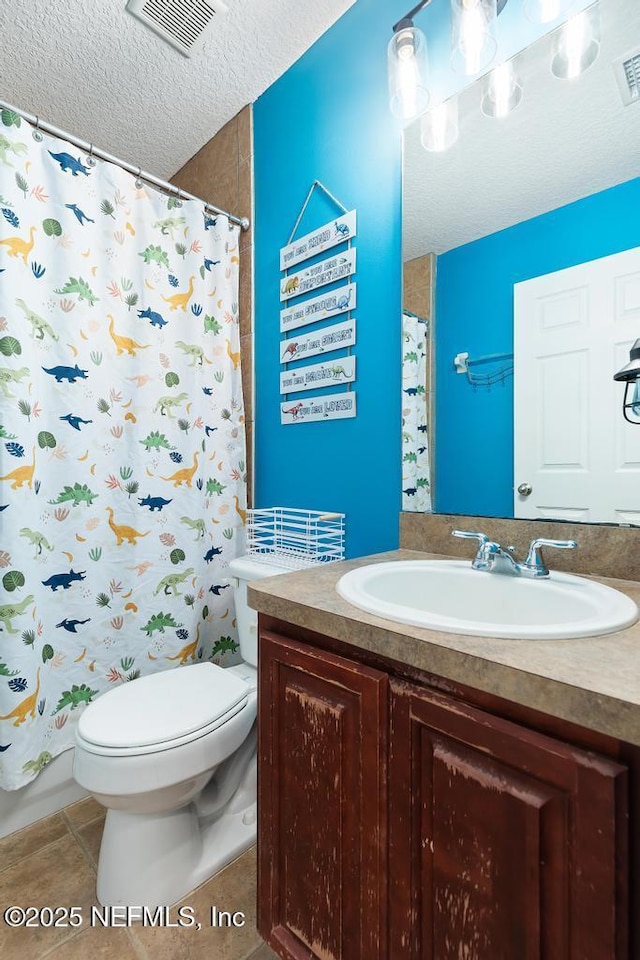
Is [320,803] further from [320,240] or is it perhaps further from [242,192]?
[242,192]

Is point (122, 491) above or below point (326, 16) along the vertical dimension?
below

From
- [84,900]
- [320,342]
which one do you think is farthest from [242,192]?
[84,900]

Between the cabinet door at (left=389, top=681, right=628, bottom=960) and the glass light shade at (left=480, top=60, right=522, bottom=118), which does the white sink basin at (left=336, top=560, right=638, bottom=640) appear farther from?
the glass light shade at (left=480, top=60, right=522, bottom=118)

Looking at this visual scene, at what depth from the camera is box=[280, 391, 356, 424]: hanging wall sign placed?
1465 millimetres

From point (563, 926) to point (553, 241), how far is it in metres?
1.19

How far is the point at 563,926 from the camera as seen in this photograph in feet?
1.68

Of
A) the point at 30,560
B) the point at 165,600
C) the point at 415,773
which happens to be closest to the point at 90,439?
the point at 30,560

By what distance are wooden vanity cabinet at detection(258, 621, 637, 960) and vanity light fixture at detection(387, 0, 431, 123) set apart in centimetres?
136

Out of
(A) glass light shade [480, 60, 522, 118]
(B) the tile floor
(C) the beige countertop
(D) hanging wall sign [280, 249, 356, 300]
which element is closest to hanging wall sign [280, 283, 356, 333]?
(D) hanging wall sign [280, 249, 356, 300]

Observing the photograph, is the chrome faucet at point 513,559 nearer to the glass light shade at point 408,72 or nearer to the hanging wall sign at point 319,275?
the hanging wall sign at point 319,275

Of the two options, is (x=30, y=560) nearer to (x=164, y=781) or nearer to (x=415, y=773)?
(x=164, y=781)

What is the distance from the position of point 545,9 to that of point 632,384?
34.1 inches

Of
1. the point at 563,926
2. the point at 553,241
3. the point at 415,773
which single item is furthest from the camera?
the point at 553,241

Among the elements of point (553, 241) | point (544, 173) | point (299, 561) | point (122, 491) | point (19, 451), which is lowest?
point (299, 561)
